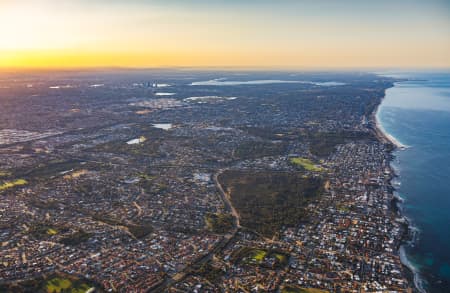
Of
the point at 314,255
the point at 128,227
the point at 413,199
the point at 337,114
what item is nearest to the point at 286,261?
the point at 314,255

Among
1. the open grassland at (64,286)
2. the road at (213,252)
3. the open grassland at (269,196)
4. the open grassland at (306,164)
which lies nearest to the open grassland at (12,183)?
the open grassland at (64,286)

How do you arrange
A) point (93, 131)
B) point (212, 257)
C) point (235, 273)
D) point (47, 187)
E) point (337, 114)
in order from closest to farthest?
1. point (235, 273)
2. point (212, 257)
3. point (47, 187)
4. point (93, 131)
5. point (337, 114)

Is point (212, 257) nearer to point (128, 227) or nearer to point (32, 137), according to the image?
point (128, 227)

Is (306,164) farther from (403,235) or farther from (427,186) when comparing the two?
(403,235)

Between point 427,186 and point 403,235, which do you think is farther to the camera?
point 427,186

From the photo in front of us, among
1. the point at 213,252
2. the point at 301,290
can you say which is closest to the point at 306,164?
the point at 213,252

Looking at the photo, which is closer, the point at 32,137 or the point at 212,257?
the point at 212,257

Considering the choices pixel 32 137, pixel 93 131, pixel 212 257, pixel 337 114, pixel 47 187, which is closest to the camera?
pixel 212 257

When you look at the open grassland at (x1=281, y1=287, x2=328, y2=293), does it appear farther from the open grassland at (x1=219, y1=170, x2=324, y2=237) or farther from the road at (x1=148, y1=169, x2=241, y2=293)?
the open grassland at (x1=219, y1=170, x2=324, y2=237)
